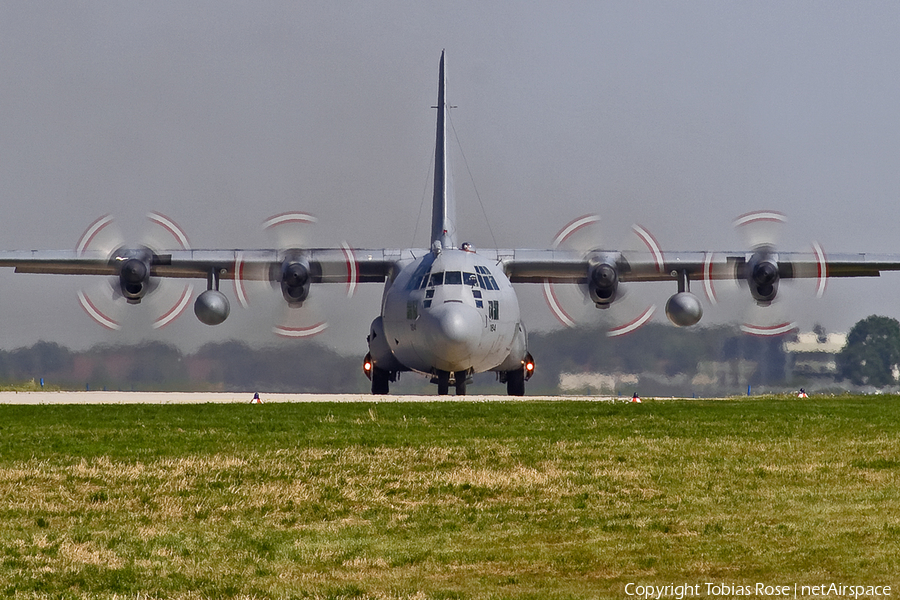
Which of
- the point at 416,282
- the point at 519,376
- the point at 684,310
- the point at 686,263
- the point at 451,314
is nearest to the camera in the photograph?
the point at 451,314

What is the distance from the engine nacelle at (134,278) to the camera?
120 ft

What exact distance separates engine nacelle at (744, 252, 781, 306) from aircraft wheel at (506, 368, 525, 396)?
758cm

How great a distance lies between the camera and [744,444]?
19891mm

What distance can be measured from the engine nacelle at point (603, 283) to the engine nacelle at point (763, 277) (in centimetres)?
408

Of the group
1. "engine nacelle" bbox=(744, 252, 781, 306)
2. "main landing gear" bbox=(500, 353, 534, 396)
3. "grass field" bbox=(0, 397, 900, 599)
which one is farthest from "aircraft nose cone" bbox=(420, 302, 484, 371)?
"engine nacelle" bbox=(744, 252, 781, 306)

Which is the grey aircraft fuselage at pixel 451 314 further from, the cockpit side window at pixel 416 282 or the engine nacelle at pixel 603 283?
the engine nacelle at pixel 603 283

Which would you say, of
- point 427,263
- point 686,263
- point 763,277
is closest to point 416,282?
point 427,263

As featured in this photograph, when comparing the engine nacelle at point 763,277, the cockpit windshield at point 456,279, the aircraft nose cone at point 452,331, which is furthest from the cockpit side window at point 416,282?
the engine nacelle at point 763,277

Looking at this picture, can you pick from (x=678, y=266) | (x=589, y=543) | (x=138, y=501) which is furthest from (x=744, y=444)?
(x=678, y=266)

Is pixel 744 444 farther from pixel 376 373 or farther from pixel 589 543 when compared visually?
pixel 376 373

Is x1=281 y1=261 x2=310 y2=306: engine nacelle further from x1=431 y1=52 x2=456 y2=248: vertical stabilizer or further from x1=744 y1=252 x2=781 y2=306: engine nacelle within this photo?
x1=744 y1=252 x2=781 y2=306: engine nacelle

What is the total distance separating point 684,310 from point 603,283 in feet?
8.52

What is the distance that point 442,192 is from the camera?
134ft

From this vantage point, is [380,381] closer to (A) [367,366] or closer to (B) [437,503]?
(A) [367,366]
